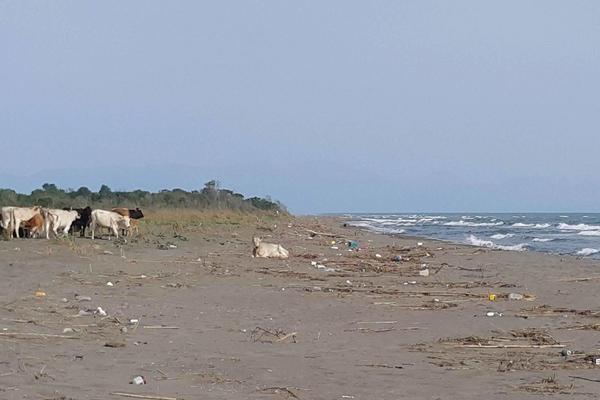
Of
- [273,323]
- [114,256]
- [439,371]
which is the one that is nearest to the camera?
[439,371]

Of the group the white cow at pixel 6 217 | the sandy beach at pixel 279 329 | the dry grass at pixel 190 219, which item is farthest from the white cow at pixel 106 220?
the dry grass at pixel 190 219

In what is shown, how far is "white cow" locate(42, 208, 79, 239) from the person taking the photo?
2138 cm

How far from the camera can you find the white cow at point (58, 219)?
70.1ft

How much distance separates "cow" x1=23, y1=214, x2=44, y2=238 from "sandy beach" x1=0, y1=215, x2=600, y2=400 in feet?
8.81

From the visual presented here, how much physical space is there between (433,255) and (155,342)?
57.3ft

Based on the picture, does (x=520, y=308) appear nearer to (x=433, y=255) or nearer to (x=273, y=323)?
(x=273, y=323)

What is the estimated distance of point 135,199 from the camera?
4728 cm

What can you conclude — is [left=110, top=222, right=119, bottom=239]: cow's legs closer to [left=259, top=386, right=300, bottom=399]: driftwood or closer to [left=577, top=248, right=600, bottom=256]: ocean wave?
[left=577, top=248, right=600, bottom=256]: ocean wave

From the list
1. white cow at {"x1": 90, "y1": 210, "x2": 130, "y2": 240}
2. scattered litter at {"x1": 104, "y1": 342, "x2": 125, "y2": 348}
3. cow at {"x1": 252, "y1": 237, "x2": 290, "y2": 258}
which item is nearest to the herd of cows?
white cow at {"x1": 90, "y1": 210, "x2": 130, "y2": 240}

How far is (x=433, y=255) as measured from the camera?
80.7 feet

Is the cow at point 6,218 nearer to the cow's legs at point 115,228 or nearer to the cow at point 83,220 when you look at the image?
the cow at point 83,220

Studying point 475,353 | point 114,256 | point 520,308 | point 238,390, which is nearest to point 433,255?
point 114,256

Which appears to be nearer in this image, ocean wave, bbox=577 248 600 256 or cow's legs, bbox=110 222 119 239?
cow's legs, bbox=110 222 119 239

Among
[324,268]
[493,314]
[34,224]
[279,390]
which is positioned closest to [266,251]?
[324,268]
